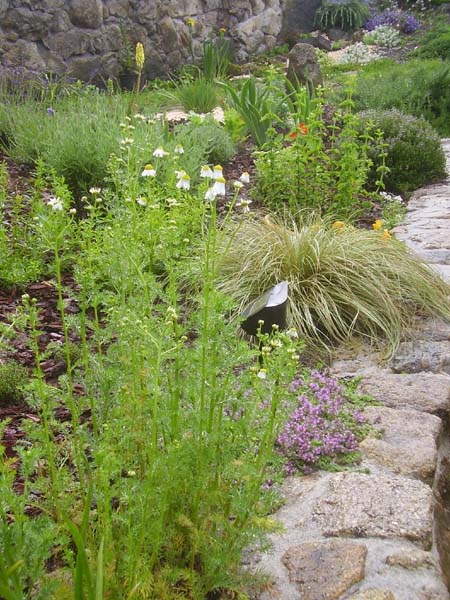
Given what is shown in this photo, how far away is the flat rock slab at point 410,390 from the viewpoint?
112 inches

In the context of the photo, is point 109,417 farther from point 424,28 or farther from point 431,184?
point 424,28

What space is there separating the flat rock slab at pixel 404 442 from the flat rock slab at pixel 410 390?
93 millimetres

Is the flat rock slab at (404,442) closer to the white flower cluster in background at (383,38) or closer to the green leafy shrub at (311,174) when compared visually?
the green leafy shrub at (311,174)

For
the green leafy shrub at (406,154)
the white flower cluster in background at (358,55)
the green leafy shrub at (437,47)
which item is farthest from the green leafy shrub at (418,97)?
the white flower cluster in background at (358,55)

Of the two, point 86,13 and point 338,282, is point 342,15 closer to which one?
point 86,13

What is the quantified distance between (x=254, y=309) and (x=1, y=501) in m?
1.72

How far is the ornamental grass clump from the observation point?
3508 mm

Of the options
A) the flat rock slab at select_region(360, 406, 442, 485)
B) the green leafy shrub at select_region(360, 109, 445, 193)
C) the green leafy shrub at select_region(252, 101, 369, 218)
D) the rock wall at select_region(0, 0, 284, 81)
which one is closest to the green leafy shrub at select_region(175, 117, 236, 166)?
the green leafy shrub at select_region(252, 101, 369, 218)

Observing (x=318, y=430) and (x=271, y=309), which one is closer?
(x=318, y=430)

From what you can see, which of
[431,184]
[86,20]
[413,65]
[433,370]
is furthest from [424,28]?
[433,370]

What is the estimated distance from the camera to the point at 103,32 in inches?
388

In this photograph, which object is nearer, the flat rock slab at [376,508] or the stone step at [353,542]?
the stone step at [353,542]

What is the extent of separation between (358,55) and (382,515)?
13.3 metres

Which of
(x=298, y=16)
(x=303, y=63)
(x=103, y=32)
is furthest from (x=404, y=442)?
(x=298, y=16)
